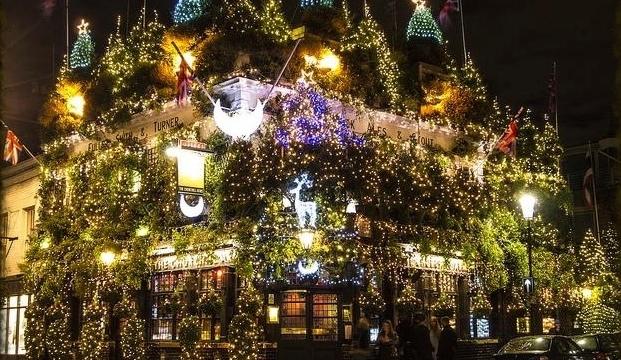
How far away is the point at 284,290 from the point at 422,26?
12659 mm

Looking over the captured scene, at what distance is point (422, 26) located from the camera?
29.5 meters

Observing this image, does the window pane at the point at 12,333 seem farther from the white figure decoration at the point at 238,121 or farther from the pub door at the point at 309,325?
the white figure decoration at the point at 238,121

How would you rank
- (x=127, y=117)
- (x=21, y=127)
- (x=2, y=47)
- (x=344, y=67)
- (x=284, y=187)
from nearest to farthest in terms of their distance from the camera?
1. (x=2, y=47)
2. (x=284, y=187)
3. (x=344, y=67)
4. (x=127, y=117)
5. (x=21, y=127)

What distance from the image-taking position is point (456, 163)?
28438 millimetres

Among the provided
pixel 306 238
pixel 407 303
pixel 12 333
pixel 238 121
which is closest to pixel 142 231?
pixel 238 121

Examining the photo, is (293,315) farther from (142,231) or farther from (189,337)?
(142,231)

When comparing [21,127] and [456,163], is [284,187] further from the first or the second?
[21,127]

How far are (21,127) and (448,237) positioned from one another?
20099mm

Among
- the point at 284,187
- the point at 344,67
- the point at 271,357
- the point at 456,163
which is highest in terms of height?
the point at 344,67

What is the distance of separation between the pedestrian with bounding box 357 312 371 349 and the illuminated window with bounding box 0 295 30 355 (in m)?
17.8

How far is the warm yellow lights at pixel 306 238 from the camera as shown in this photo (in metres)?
21.4

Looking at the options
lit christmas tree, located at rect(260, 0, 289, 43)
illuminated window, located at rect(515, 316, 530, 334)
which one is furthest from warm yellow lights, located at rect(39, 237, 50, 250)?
illuminated window, located at rect(515, 316, 530, 334)

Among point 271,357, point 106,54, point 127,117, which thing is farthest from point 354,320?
point 106,54

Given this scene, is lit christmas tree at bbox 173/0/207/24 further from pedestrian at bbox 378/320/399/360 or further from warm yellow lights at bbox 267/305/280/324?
pedestrian at bbox 378/320/399/360
